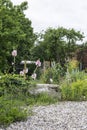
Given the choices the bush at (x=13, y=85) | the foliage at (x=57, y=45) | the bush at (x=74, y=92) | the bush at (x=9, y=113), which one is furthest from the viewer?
the foliage at (x=57, y=45)

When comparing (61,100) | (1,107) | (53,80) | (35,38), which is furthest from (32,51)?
(1,107)

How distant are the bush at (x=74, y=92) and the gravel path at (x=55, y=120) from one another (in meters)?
2.92

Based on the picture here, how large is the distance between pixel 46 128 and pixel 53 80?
908cm

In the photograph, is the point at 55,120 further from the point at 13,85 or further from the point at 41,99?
the point at 41,99

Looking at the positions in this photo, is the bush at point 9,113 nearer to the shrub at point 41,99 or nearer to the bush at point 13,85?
the bush at point 13,85

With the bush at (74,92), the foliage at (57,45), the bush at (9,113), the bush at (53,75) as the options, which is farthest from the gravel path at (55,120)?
the foliage at (57,45)

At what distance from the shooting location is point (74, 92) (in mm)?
12797

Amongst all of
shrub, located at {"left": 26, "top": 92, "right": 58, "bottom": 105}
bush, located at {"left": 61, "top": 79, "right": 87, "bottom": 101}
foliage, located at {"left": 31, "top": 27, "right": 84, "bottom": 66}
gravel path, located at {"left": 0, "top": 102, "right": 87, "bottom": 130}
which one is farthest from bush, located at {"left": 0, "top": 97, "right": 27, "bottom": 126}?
foliage, located at {"left": 31, "top": 27, "right": 84, "bottom": 66}

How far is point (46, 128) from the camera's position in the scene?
24.2ft

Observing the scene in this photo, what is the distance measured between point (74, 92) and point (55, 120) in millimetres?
4699

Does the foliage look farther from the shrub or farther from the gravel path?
the gravel path

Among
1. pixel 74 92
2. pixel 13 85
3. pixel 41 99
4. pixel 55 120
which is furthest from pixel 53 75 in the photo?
pixel 55 120

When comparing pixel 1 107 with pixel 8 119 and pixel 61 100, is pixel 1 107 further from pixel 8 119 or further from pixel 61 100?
pixel 61 100

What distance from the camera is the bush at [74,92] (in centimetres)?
1273
